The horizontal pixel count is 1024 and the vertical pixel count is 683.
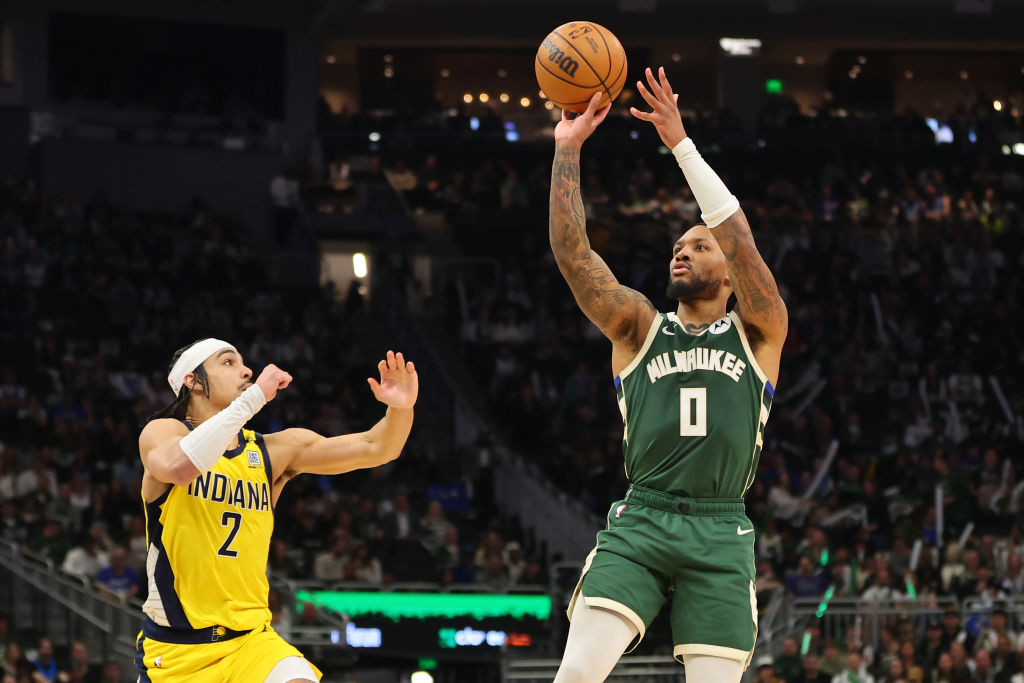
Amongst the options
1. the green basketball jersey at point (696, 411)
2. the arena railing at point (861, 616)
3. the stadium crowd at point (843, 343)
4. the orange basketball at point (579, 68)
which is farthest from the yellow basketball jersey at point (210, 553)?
the arena railing at point (861, 616)

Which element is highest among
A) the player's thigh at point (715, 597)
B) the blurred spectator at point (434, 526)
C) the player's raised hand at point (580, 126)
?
the player's raised hand at point (580, 126)

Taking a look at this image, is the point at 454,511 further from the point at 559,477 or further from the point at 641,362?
the point at 641,362

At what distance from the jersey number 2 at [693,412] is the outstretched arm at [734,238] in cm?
38

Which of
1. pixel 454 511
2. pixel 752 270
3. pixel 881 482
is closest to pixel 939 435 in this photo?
pixel 881 482

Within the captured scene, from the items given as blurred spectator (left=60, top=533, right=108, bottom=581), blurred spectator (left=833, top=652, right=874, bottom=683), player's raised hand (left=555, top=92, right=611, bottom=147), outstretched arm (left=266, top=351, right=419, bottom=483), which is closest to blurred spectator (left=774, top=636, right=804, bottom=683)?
blurred spectator (left=833, top=652, right=874, bottom=683)

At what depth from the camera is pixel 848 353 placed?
24.4m

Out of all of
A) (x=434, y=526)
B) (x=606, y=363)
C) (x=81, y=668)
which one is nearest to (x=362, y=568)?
(x=434, y=526)

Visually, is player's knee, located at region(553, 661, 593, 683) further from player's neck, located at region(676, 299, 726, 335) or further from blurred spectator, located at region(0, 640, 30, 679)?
blurred spectator, located at region(0, 640, 30, 679)

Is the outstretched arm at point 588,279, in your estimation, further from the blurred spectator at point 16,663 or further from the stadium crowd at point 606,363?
the blurred spectator at point 16,663

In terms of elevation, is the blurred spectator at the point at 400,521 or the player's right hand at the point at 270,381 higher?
the player's right hand at the point at 270,381

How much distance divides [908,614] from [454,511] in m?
6.66

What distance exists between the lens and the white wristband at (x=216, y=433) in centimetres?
640

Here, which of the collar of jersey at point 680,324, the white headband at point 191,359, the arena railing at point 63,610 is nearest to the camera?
the collar of jersey at point 680,324

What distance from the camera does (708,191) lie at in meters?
6.07
